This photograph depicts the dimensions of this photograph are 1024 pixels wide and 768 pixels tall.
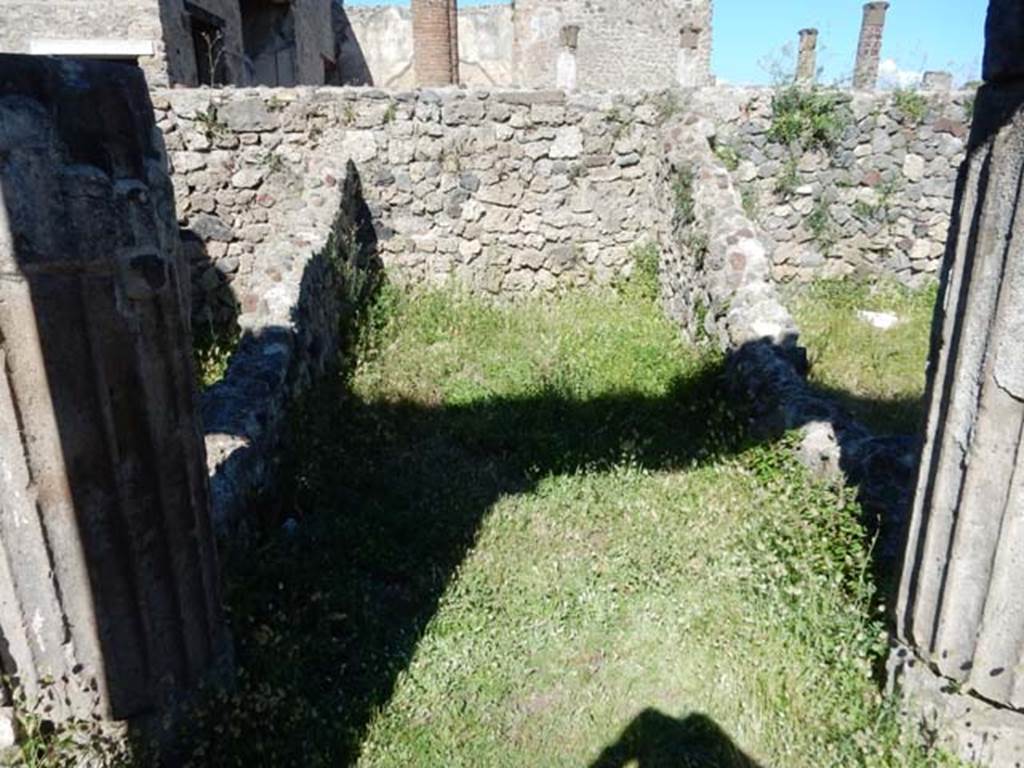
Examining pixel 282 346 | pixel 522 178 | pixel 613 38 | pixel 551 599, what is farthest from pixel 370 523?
pixel 613 38

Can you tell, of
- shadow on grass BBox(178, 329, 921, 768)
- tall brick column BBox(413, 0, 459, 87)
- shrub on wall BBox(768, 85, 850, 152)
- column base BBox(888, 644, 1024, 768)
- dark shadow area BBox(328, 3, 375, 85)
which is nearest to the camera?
column base BBox(888, 644, 1024, 768)

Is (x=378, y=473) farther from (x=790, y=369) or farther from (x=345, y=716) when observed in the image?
(x=790, y=369)

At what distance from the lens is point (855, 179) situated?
7.81 m

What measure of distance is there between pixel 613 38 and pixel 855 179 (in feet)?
43.9

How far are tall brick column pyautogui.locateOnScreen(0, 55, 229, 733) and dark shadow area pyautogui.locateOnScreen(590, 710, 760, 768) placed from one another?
1.46 metres

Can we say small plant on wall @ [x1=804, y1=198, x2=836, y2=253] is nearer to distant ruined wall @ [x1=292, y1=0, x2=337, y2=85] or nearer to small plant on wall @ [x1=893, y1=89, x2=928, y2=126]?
small plant on wall @ [x1=893, y1=89, x2=928, y2=126]

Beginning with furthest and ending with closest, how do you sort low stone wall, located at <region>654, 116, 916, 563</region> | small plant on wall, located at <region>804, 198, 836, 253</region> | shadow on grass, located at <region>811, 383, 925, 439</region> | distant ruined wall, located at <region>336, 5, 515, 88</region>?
distant ruined wall, located at <region>336, 5, 515, 88</region>, small plant on wall, located at <region>804, 198, 836, 253</region>, shadow on grass, located at <region>811, 383, 925, 439</region>, low stone wall, located at <region>654, 116, 916, 563</region>

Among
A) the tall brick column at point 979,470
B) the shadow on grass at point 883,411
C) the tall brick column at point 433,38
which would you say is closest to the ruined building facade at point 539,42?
the tall brick column at point 433,38

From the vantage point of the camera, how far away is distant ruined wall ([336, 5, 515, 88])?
→ 61.4 feet

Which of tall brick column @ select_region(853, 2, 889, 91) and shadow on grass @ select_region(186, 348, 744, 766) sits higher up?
tall brick column @ select_region(853, 2, 889, 91)

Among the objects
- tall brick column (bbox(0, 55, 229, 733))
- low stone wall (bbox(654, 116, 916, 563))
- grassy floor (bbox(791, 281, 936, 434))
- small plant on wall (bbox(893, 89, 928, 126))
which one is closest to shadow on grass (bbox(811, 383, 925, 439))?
grassy floor (bbox(791, 281, 936, 434))

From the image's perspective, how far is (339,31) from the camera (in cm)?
1838

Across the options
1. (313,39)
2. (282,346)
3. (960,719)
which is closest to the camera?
(960,719)

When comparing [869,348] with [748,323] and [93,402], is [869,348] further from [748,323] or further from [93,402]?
[93,402]
